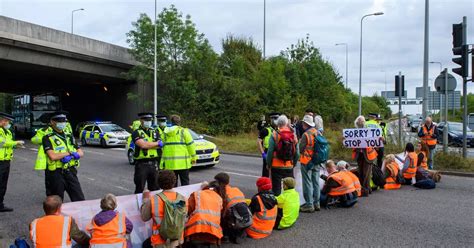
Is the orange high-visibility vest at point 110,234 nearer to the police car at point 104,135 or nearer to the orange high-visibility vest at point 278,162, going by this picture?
the orange high-visibility vest at point 278,162

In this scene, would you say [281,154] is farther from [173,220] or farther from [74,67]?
[74,67]

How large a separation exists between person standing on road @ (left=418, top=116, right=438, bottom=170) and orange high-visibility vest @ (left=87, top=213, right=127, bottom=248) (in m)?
10.5

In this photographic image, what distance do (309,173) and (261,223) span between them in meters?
1.87

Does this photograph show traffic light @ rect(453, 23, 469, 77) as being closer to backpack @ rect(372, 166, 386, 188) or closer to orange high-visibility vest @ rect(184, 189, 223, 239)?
backpack @ rect(372, 166, 386, 188)

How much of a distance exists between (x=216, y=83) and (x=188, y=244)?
26.2 meters

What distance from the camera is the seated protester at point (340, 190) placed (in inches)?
312

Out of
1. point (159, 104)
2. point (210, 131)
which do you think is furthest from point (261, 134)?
point (159, 104)

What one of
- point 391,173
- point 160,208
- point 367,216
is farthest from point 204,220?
point 391,173

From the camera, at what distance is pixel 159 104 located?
1252 inches

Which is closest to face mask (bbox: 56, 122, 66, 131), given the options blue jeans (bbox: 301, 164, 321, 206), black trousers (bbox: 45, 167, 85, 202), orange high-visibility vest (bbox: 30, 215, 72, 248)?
black trousers (bbox: 45, 167, 85, 202)

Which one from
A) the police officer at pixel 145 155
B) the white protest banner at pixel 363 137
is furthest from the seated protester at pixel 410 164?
the police officer at pixel 145 155

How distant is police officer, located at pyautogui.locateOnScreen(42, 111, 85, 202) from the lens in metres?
6.75

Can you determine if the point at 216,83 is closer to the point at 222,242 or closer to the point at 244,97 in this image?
the point at 244,97

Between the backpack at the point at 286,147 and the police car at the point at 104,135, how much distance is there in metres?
17.7
